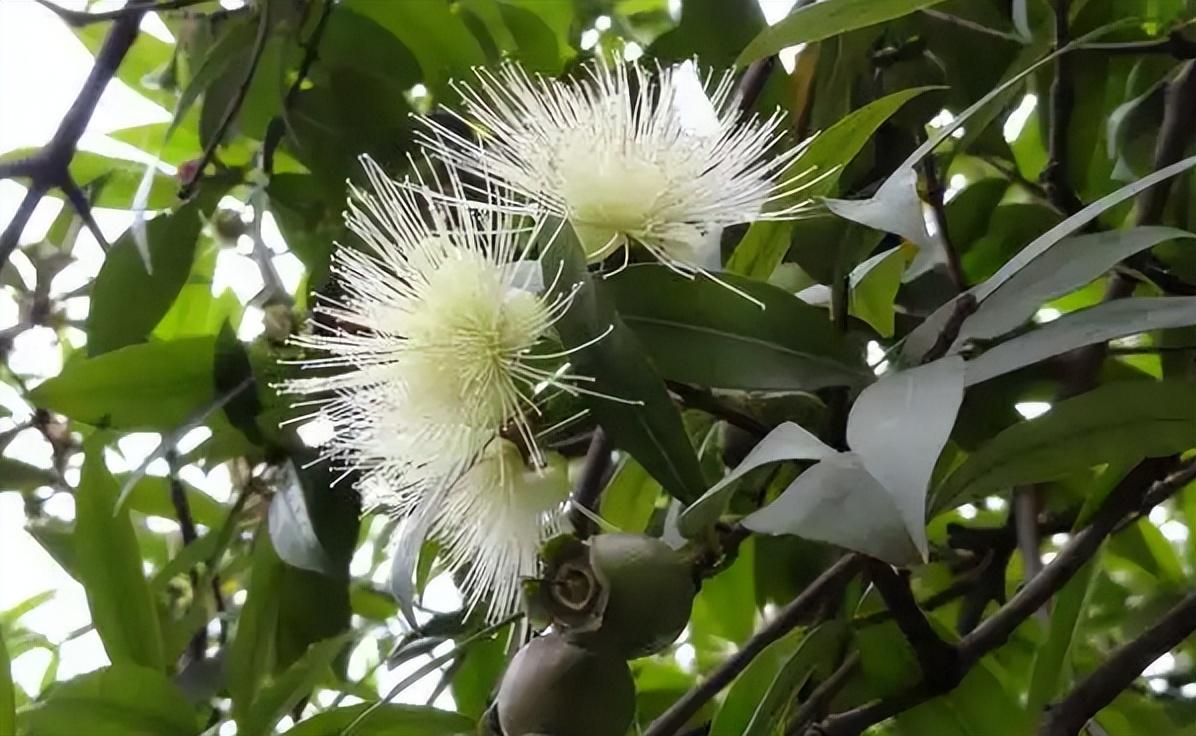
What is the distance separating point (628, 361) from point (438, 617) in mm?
185

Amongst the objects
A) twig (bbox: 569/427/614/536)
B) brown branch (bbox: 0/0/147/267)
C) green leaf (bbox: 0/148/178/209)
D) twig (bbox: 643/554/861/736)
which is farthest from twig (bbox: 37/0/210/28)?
twig (bbox: 643/554/861/736)

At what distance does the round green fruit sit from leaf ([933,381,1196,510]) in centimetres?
8

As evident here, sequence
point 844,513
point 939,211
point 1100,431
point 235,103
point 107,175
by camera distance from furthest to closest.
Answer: point 107,175 < point 235,103 < point 939,211 < point 1100,431 < point 844,513

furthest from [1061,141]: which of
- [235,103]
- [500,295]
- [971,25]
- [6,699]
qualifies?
[6,699]

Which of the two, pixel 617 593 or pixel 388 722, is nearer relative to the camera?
pixel 617 593

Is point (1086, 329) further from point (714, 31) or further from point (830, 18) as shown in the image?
point (714, 31)

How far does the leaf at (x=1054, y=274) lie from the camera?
1.10 ft

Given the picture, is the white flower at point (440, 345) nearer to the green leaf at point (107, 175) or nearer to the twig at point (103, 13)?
the twig at point (103, 13)

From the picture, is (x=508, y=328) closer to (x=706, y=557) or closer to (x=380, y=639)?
(x=706, y=557)

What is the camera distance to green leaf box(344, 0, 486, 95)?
603mm

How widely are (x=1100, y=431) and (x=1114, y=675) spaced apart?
10 cm

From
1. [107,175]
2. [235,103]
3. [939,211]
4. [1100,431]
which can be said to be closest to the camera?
[1100,431]

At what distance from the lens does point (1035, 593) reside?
1.38 ft

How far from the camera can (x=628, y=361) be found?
0.34 m
